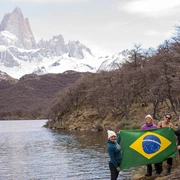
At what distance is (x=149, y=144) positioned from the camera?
1417 centimetres

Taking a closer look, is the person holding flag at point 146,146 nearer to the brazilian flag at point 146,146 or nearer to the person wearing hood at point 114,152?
the brazilian flag at point 146,146

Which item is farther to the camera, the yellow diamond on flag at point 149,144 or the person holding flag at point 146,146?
the yellow diamond on flag at point 149,144

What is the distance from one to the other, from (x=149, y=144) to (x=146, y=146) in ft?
0.48

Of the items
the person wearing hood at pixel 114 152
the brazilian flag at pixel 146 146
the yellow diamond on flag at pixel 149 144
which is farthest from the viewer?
the yellow diamond on flag at pixel 149 144

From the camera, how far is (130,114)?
245 feet

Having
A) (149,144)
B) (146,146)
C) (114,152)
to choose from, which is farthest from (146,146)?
(114,152)

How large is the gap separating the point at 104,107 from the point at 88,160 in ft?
170

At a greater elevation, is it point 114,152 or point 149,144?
point 149,144

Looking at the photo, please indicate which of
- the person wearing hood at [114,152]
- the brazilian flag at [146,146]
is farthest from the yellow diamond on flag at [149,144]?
the person wearing hood at [114,152]

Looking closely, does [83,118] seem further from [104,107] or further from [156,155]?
[156,155]

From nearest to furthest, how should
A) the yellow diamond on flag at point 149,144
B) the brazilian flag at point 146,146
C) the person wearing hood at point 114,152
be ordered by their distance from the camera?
the person wearing hood at point 114,152
the brazilian flag at point 146,146
the yellow diamond on flag at point 149,144

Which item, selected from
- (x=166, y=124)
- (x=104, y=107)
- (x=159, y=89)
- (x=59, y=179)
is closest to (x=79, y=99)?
(x=104, y=107)

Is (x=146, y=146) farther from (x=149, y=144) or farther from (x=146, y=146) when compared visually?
(x=149, y=144)

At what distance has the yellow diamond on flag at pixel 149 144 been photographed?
14.1 meters
